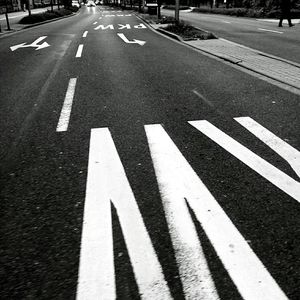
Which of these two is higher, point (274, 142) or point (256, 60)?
point (274, 142)

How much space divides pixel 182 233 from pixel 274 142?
2.28 metres

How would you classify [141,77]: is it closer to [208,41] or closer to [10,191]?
[10,191]

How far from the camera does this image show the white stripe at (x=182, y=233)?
7.19 feet

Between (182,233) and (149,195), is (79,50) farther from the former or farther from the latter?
(182,233)

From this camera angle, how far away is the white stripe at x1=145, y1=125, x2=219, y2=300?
86.3 inches

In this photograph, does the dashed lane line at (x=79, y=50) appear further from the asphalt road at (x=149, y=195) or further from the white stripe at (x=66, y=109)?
the asphalt road at (x=149, y=195)

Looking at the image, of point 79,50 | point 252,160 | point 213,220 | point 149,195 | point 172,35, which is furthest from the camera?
point 172,35

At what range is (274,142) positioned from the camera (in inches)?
174

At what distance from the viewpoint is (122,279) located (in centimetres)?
228

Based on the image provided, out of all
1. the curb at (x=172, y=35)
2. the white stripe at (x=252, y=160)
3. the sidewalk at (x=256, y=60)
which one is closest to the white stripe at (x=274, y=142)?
the white stripe at (x=252, y=160)

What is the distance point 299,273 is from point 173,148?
2277 millimetres

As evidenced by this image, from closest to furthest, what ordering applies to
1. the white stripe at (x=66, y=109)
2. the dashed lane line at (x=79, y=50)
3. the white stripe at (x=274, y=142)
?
the white stripe at (x=274, y=142), the white stripe at (x=66, y=109), the dashed lane line at (x=79, y=50)

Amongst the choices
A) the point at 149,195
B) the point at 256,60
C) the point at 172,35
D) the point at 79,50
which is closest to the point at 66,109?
the point at 149,195

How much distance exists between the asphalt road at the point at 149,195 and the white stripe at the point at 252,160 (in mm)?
18
